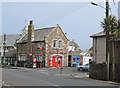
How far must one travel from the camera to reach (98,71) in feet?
69.1

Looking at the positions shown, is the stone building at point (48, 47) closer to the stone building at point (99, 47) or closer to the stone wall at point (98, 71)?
the stone building at point (99, 47)

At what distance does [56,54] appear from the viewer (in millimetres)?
43031

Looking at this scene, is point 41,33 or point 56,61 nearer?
point 56,61

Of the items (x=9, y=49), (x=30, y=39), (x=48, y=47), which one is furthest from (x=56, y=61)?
(x=9, y=49)

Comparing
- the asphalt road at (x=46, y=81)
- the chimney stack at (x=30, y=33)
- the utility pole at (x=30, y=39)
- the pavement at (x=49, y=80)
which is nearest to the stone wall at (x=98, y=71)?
the pavement at (x=49, y=80)

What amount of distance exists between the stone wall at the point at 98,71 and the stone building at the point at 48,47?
65.0 ft

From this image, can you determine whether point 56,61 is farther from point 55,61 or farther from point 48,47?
point 48,47

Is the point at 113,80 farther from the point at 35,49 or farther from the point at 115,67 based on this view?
the point at 35,49

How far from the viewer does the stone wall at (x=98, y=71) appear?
66.5 feet

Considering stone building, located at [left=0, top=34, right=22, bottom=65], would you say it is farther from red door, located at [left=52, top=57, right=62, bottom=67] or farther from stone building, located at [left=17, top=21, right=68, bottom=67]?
red door, located at [left=52, top=57, right=62, bottom=67]

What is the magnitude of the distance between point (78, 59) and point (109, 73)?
27.9 metres

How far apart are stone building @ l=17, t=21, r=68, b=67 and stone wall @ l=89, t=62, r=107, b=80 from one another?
1980 cm

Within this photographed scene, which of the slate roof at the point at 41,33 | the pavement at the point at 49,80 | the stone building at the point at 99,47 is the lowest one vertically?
the pavement at the point at 49,80

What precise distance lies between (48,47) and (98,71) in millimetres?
21342
